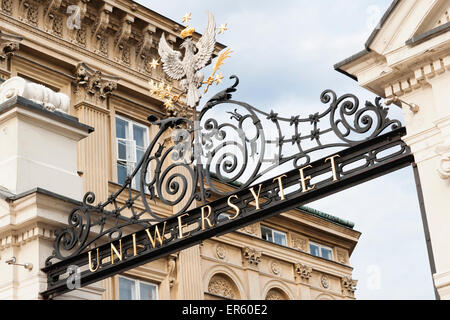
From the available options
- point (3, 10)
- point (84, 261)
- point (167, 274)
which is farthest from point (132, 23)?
point (84, 261)

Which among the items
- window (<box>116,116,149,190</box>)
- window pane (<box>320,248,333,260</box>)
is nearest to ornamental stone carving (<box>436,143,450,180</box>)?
window (<box>116,116,149,190</box>)

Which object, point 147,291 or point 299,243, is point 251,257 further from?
point 147,291

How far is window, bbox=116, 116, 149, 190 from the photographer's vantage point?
76.5ft

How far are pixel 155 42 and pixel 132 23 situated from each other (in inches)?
38.8

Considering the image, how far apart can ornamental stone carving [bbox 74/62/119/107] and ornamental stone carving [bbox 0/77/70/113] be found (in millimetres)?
9946

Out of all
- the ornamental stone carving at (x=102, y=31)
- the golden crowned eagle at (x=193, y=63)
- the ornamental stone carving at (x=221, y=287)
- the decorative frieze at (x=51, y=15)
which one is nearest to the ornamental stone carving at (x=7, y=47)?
the decorative frieze at (x=51, y=15)

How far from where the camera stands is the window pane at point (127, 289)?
71.6 feet

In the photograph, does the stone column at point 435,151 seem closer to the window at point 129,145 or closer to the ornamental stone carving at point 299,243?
the window at point 129,145

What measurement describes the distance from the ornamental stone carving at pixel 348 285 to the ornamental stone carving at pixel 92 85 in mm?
13385

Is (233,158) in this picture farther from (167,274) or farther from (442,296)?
(167,274)

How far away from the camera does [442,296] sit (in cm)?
895

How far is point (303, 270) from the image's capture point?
3128 centimetres

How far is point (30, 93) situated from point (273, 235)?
18.6 meters

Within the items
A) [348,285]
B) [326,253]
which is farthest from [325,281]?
[348,285]
